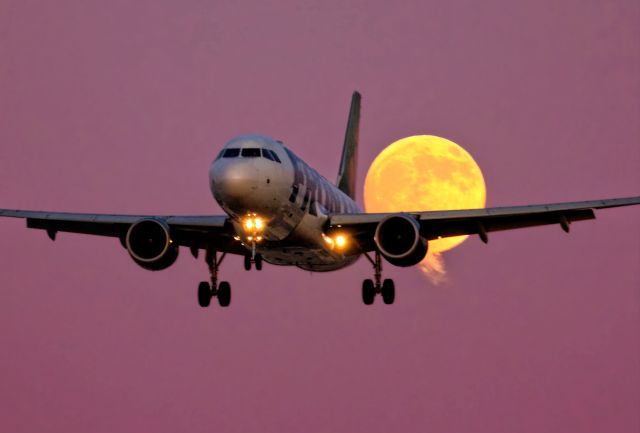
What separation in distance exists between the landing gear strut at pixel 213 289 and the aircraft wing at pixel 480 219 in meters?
6.55

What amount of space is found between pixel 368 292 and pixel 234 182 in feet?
50.2

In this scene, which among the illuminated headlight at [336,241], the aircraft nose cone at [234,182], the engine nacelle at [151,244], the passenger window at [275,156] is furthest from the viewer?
the illuminated headlight at [336,241]

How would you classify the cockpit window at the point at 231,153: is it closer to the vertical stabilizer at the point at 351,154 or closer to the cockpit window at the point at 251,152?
the cockpit window at the point at 251,152

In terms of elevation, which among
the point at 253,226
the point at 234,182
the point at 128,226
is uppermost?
the point at 128,226

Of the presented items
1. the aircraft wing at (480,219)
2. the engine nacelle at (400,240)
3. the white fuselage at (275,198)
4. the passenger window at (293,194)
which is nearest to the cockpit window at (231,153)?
the white fuselage at (275,198)

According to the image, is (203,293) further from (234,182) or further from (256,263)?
(234,182)

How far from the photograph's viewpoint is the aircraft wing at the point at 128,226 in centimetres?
5009

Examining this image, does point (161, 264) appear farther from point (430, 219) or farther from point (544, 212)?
point (544, 212)

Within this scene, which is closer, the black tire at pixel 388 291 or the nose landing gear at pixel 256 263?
the nose landing gear at pixel 256 263

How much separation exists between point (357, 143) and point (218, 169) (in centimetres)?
3267

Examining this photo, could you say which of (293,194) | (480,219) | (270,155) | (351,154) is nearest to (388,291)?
(480,219)

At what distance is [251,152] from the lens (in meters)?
45.3

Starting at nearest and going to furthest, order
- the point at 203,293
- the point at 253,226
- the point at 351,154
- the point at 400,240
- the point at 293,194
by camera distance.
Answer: the point at 253,226 < the point at 293,194 < the point at 400,240 < the point at 203,293 < the point at 351,154

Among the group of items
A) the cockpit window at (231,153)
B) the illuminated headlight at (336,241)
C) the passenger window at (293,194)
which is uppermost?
the cockpit window at (231,153)
